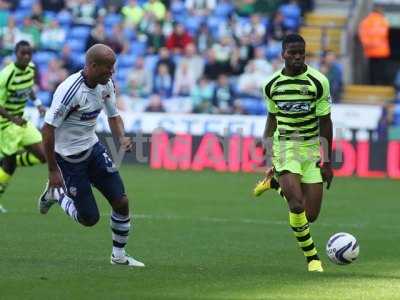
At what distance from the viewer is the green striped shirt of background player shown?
1173 centimetres

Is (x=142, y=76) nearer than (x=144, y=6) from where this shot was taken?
Yes

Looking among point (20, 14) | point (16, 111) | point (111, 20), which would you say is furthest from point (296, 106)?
point (20, 14)

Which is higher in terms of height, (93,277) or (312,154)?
(312,154)

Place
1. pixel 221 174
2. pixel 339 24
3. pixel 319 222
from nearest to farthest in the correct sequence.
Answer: pixel 319 222
pixel 221 174
pixel 339 24

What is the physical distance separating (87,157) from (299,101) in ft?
7.04

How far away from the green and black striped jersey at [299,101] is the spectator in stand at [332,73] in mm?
15532

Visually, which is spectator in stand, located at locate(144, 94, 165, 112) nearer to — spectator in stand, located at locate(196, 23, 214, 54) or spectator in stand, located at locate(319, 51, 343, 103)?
spectator in stand, located at locate(196, 23, 214, 54)

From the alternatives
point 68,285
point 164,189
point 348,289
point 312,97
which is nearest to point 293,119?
point 312,97

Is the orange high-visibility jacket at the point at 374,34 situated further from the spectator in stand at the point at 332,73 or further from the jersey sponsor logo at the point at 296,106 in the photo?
the jersey sponsor logo at the point at 296,106

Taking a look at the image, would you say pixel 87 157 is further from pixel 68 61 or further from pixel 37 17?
pixel 37 17

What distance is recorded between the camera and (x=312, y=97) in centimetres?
1194

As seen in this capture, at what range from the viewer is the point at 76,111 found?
1148cm

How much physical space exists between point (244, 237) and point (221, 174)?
10.6m

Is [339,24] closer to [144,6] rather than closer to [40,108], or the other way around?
[144,6]
